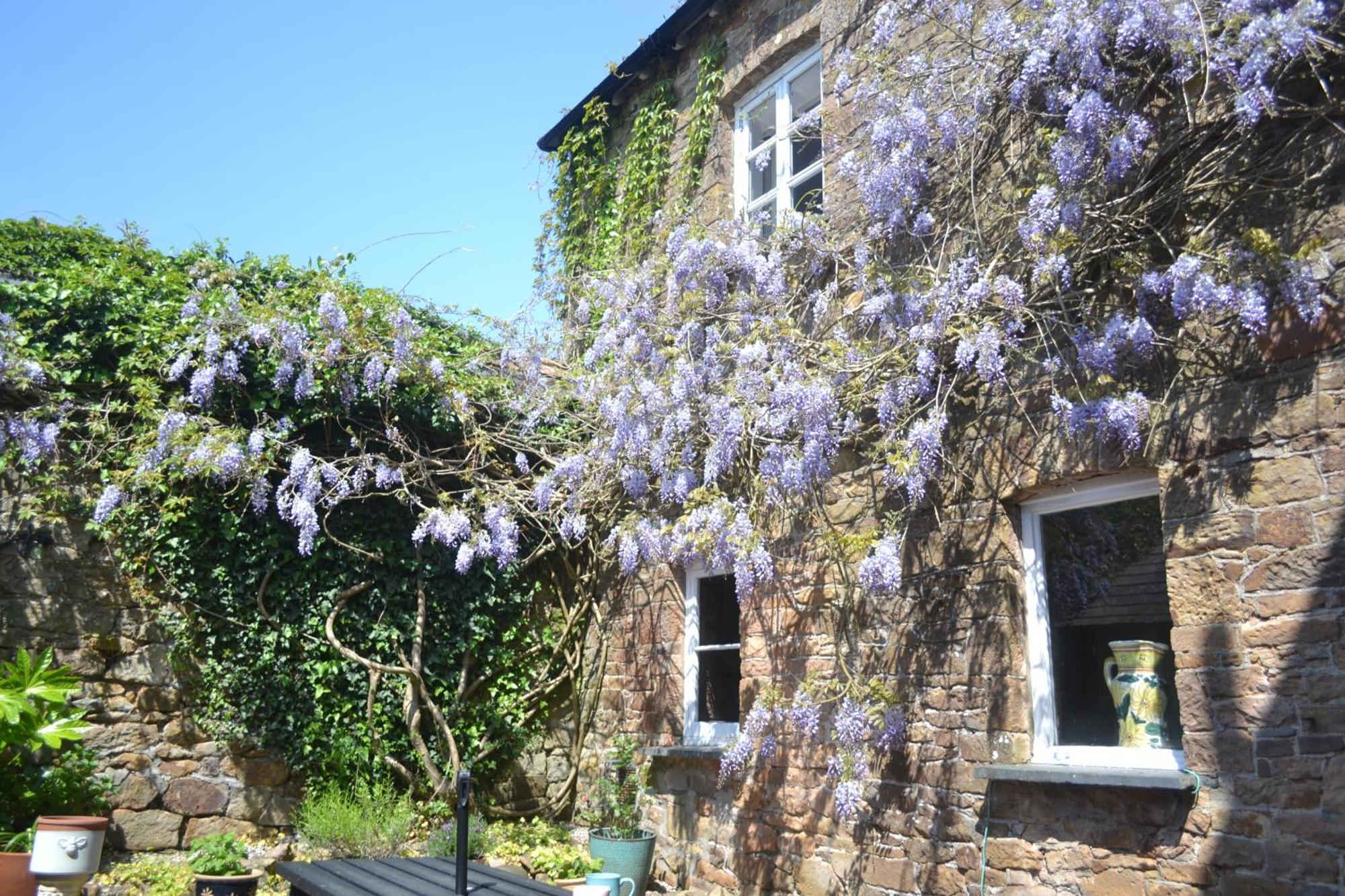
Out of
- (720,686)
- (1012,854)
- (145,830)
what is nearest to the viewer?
(1012,854)

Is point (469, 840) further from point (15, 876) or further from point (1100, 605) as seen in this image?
point (1100, 605)

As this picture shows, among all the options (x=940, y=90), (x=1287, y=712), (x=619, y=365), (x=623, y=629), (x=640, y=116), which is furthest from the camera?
(x=640, y=116)

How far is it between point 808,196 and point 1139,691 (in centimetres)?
311

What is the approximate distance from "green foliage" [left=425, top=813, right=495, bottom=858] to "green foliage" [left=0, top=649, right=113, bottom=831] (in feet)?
5.53

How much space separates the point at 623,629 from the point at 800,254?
2681 mm

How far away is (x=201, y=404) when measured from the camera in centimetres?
589

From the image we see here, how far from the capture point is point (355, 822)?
5.56m

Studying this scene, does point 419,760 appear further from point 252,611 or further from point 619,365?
point 619,365

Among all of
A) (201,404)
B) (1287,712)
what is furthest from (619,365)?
(1287,712)

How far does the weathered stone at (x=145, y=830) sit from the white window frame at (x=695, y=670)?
280cm

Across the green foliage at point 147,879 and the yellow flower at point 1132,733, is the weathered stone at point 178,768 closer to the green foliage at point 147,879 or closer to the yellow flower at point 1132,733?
the green foliage at point 147,879

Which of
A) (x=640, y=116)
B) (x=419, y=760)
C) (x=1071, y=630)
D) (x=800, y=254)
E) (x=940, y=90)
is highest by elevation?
(x=640, y=116)

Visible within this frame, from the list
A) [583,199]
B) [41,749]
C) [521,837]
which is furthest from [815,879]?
[583,199]

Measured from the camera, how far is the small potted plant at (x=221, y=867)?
198 inches
